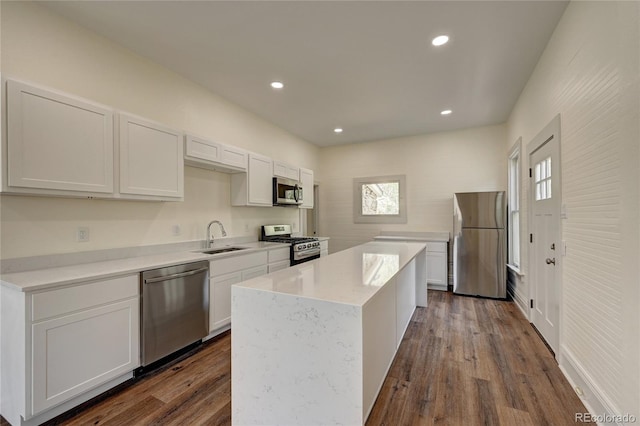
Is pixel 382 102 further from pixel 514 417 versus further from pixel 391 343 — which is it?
pixel 514 417

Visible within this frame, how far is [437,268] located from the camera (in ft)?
15.6

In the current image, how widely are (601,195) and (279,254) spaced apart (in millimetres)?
3157

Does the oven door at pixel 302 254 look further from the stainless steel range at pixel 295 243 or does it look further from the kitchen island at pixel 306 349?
the kitchen island at pixel 306 349

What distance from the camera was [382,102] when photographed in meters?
3.83

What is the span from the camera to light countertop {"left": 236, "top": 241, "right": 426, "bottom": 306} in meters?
1.45

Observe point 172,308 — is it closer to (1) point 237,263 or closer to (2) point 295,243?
(1) point 237,263

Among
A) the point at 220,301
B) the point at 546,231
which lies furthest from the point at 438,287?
the point at 220,301

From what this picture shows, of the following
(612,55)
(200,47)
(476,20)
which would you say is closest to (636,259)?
(612,55)

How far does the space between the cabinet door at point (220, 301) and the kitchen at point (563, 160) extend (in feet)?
2.31

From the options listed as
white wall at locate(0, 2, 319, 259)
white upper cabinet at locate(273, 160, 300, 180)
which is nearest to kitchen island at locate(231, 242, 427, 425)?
white wall at locate(0, 2, 319, 259)

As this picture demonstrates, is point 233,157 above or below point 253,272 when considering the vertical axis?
above

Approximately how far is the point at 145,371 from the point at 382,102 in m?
3.95

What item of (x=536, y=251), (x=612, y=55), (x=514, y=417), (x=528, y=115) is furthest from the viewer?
(x=528, y=115)

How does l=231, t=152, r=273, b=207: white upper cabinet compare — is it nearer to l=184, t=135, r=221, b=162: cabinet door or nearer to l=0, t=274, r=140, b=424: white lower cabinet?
l=184, t=135, r=221, b=162: cabinet door
